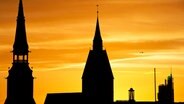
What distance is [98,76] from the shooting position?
19650 cm

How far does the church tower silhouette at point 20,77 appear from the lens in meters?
186

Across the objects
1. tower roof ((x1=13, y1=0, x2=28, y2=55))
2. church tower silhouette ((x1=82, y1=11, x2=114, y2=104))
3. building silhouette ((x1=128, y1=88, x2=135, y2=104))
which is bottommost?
building silhouette ((x1=128, y1=88, x2=135, y2=104))

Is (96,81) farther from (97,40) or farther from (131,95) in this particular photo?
(131,95)

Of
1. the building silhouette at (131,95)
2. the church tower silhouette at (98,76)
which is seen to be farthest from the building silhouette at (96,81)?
the building silhouette at (131,95)

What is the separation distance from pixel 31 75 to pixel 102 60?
13.2m

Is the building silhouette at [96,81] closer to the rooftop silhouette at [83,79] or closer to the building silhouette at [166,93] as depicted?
the rooftop silhouette at [83,79]

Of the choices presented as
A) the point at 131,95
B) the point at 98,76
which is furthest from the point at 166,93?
the point at 98,76

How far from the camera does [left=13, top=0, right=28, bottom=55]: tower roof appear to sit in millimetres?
185750

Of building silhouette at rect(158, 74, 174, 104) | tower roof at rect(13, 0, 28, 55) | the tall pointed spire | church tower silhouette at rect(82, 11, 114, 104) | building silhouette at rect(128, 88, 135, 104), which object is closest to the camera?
building silhouette at rect(158, 74, 174, 104)

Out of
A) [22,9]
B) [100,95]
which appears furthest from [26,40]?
[100,95]

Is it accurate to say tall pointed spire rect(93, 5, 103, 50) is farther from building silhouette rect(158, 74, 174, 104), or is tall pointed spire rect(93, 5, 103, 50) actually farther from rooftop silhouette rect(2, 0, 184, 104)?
building silhouette rect(158, 74, 174, 104)

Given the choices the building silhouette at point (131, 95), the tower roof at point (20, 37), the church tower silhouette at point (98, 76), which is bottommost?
the building silhouette at point (131, 95)

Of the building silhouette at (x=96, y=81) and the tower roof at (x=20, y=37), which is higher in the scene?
the tower roof at (x=20, y=37)

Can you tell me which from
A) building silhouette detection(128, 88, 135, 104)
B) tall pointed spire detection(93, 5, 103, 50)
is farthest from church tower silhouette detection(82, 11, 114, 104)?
building silhouette detection(128, 88, 135, 104)
